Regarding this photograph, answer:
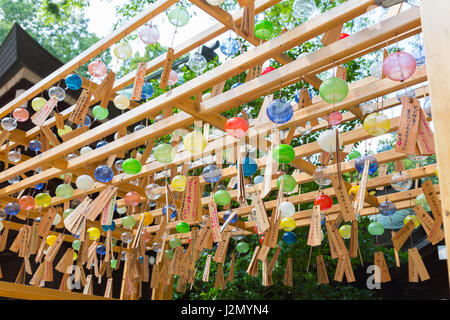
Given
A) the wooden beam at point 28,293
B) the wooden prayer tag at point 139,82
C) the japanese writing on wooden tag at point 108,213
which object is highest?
the wooden prayer tag at point 139,82

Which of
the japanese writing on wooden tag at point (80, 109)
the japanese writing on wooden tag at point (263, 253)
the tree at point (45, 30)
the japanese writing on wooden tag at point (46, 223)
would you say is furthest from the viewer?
the tree at point (45, 30)

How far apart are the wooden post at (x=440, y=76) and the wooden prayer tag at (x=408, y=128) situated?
371 mm

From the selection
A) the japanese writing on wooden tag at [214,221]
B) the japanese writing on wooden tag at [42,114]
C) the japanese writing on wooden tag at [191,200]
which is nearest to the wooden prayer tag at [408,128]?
the japanese writing on wooden tag at [191,200]

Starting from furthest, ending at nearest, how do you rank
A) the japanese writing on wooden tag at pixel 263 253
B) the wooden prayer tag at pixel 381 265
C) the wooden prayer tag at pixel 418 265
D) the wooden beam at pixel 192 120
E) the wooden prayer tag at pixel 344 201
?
the wooden prayer tag at pixel 381 265, the wooden prayer tag at pixel 418 265, the japanese writing on wooden tag at pixel 263 253, the wooden beam at pixel 192 120, the wooden prayer tag at pixel 344 201

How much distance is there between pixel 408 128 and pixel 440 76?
0.40m

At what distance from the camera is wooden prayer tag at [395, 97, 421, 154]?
5.13 ft

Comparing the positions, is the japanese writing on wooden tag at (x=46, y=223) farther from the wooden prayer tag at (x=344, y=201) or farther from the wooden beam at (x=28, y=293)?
the wooden prayer tag at (x=344, y=201)

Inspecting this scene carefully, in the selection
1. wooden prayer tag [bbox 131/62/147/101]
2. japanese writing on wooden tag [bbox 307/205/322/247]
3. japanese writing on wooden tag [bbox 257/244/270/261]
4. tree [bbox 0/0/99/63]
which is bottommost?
japanese writing on wooden tag [bbox 257/244/270/261]

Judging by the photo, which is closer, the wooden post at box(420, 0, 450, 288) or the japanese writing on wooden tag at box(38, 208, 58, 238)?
the wooden post at box(420, 0, 450, 288)

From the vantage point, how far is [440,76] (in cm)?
121

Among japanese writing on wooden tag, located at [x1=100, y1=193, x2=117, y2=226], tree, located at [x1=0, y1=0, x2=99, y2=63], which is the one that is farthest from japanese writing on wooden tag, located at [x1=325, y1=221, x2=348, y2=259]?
tree, located at [x1=0, y1=0, x2=99, y2=63]

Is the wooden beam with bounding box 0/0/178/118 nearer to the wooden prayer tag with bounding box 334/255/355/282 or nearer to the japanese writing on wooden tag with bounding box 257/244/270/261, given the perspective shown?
the japanese writing on wooden tag with bounding box 257/244/270/261

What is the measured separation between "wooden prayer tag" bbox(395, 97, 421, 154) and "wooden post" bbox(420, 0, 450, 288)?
0.37m

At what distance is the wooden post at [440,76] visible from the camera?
3.74ft
